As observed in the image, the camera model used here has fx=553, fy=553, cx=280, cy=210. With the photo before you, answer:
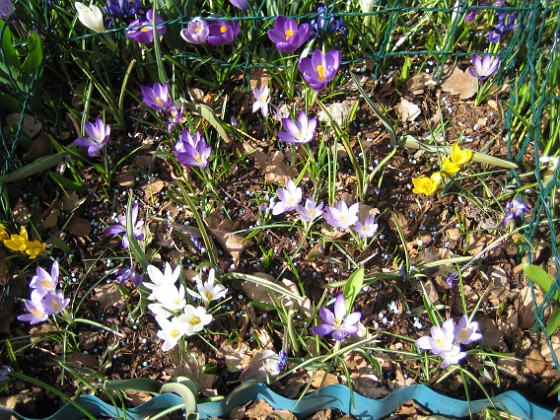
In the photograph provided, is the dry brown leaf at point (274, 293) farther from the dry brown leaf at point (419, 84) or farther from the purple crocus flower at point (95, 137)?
the dry brown leaf at point (419, 84)

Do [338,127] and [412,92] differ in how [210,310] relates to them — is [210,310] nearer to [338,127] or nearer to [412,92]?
[338,127]

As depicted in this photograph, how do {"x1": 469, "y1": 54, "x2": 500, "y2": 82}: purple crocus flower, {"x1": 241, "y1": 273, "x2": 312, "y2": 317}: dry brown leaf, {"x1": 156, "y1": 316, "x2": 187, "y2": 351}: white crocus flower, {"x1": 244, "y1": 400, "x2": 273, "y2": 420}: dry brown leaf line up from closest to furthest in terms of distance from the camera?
{"x1": 156, "y1": 316, "x2": 187, "y2": 351}: white crocus flower → {"x1": 244, "y1": 400, "x2": 273, "y2": 420}: dry brown leaf → {"x1": 241, "y1": 273, "x2": 312, "y2": 317}: dry brown leaf → {"x1": 469, "y1": 54, "x2": 500, "y2": 82}: purple crocus flower

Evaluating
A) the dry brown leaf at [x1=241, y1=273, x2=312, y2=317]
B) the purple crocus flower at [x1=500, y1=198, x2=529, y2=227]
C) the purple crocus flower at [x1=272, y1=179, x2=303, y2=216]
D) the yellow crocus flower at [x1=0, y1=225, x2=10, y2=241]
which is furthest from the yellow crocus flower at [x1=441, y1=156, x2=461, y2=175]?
the yellow crocus flower at [x1=0, y1=225, x2=10, y2=241]

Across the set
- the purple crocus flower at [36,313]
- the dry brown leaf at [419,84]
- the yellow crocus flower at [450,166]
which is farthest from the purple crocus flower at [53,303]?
the dry brown leaf at [419,84]

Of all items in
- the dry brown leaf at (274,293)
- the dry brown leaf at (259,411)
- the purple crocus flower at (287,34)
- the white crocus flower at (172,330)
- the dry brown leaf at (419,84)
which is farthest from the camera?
the dry brown leaf at (419,84)

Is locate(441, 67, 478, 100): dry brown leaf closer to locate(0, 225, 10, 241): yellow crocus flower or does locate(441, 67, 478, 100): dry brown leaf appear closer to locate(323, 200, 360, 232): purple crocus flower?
Result: locate(323, 200, 360, 232): purple crocus flower

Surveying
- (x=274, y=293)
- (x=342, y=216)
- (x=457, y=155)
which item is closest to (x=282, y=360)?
(x=274, y=293)
